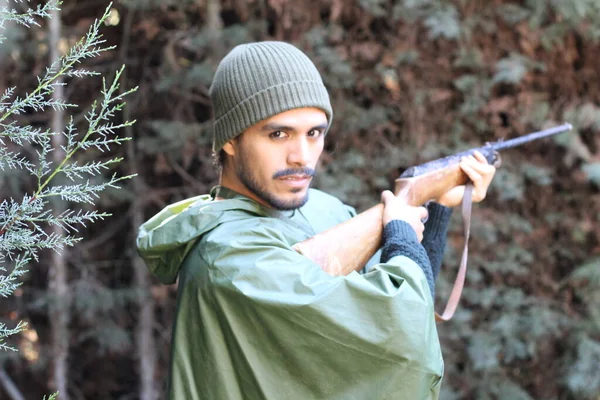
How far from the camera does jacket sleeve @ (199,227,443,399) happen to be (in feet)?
5.66

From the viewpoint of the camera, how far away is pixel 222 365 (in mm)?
1822

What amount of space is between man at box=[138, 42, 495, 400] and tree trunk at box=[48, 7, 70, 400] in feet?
7.90

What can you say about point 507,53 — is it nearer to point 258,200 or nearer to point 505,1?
point 505,1

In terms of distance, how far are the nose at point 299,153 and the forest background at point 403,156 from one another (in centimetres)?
226

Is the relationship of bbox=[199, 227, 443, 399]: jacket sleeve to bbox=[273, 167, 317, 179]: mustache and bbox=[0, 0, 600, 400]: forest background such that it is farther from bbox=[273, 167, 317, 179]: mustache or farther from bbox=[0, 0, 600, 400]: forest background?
bbox=[0, 0, 600, 400]: forest background

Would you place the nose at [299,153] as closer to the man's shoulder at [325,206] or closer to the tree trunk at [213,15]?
the man's shoulder at [325,206]

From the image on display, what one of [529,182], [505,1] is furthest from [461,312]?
[505,1]

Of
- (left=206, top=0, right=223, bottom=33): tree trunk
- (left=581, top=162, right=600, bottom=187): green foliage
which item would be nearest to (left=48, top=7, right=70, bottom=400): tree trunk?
(left=206, top=0, right=223, bottom=33): tree trunk

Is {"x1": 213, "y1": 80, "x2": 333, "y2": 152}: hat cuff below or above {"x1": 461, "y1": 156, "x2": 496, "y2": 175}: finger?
above

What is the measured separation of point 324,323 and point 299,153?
0.50 meters

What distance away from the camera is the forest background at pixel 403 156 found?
4.37m

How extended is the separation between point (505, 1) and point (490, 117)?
75 centimetres

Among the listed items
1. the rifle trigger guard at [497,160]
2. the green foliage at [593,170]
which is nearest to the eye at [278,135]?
the rifle trigger guard at [497,160]

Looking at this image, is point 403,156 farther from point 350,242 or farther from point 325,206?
point 350,242
